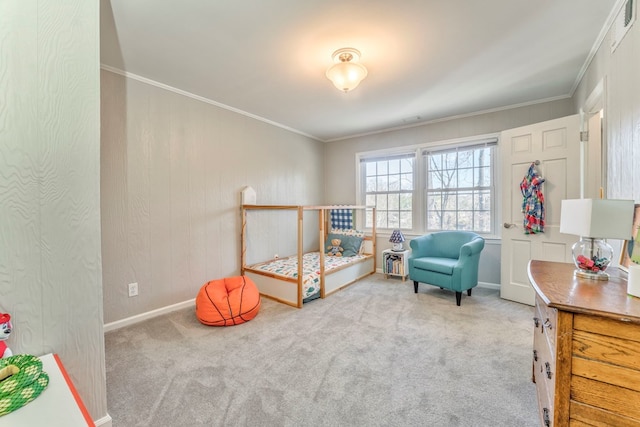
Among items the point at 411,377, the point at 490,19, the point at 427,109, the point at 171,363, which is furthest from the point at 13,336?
the point at 427,109

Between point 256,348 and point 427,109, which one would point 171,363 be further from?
point 427,109

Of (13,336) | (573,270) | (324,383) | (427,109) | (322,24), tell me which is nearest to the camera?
(13,336)

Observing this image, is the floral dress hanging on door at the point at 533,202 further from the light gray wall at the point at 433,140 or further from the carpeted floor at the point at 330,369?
the carpeted floor at the point at 330,369

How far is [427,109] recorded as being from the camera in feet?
11.5

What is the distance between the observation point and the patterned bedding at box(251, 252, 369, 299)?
10.3 ft

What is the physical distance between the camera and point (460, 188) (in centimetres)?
384

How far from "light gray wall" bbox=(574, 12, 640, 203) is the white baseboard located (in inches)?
147

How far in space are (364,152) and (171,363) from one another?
393 centimetres

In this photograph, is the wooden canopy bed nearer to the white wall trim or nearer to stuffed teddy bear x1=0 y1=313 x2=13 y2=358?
the white wall trim

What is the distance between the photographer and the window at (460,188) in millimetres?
3668

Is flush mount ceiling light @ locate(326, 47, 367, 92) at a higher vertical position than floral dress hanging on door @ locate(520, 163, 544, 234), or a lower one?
higher

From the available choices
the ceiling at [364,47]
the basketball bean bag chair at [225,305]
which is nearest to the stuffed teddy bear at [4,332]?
the basketball bean bag chair at [225,305]

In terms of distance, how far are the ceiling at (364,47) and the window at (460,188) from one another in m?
0.76

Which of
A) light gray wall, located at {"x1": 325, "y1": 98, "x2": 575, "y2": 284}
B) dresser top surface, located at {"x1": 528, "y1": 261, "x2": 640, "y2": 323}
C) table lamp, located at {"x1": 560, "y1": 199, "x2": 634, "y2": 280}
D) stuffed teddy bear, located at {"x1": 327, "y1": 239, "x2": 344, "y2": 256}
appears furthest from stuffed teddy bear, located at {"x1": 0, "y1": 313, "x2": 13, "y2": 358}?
light gray wall, located at {"x1": 325, "y1": 98, "x2": 575, "y2": 284}
